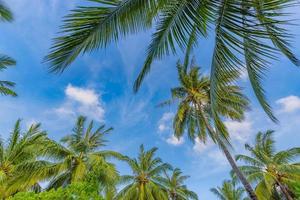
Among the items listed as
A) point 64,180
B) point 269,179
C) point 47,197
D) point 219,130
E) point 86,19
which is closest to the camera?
point 86,19

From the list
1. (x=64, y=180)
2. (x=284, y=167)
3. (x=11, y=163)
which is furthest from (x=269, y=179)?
(x=11, y=163)

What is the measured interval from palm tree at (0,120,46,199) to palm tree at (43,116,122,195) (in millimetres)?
849

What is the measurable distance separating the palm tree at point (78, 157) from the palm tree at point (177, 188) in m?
7.53

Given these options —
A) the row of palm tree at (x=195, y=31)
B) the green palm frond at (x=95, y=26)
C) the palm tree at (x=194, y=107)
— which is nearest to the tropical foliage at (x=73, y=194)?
the row of palm tree at (x=195, y=31)

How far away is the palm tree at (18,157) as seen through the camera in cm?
1469

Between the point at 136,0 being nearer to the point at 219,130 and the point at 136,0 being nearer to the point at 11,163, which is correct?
the point at 219,130

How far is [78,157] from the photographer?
55.4ft

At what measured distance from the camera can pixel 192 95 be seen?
19609mm

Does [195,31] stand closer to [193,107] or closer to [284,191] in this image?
[193,107]

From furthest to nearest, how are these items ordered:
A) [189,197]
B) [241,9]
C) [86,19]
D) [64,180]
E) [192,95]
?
[189,197]
[192,95]
[64,180]
[86,19]
[241,9]

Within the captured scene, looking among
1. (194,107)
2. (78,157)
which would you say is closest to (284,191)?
(194,107)

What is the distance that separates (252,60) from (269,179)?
20.9m

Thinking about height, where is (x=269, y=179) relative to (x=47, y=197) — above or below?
above

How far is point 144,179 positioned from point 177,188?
6263 mm
